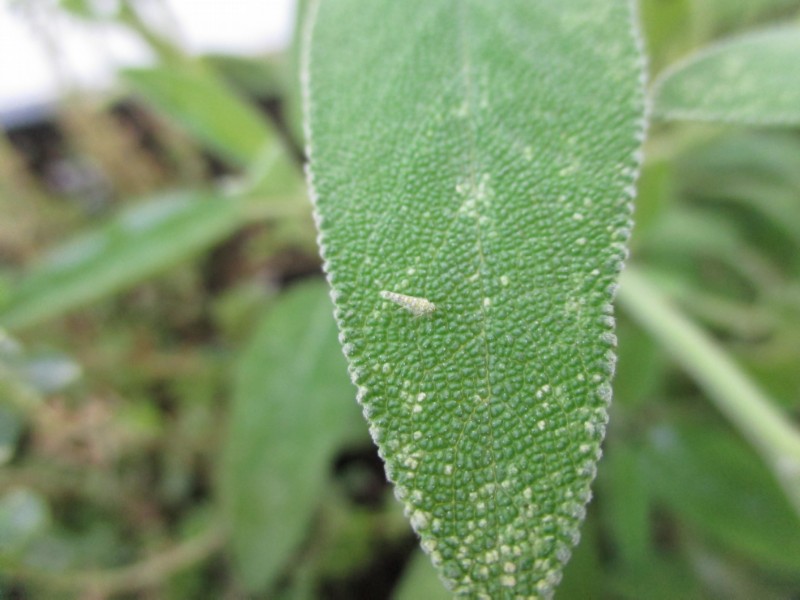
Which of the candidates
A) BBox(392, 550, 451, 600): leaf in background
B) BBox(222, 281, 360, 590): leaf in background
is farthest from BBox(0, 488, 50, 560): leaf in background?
BBox(392, 550, 451, 600): leaf in background

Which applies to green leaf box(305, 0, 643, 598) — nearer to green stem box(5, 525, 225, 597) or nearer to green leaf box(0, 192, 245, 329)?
green leaf box(0, 192, 245, 329)

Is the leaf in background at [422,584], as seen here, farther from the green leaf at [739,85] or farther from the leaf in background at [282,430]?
the green leaf at [739,85]

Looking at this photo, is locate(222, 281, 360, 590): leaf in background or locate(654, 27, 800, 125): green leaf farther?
locate(222, 281, 360, 590): leaf in background

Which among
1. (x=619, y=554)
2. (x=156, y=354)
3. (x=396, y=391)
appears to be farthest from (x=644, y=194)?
(x=156, y=354)

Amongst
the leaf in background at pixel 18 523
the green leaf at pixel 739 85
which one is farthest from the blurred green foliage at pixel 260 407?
the green leaf at pixel 739 85

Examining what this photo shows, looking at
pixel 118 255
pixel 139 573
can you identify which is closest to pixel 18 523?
pixel 139 573

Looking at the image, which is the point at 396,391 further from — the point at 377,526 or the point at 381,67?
the point at 377,526
